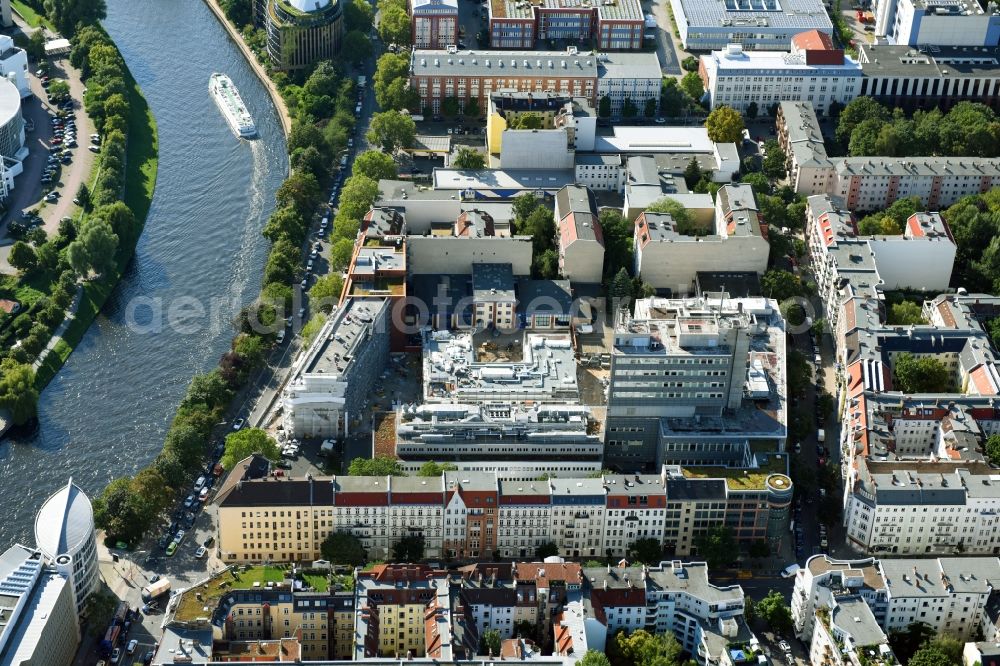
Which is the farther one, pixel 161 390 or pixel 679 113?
pixel 679 113

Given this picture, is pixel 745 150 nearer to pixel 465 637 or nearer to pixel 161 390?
pixel 161 390

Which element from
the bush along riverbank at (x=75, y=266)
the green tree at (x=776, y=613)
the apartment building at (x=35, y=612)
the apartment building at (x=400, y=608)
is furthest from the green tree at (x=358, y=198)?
the green tree at (x=776, y=613)

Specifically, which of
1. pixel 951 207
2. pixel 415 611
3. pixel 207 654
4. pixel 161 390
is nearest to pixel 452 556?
pixel 415 611

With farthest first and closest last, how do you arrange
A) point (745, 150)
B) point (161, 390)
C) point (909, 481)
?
point (745, 150) < point (161, 390) < point (909, 481)

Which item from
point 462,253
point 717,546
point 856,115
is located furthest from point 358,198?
point 717,546

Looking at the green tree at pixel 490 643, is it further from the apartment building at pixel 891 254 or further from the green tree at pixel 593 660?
the apartment building at pixel 891 254

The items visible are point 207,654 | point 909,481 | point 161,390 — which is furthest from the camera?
point 161,390

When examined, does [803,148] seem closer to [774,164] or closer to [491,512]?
[774,164]
